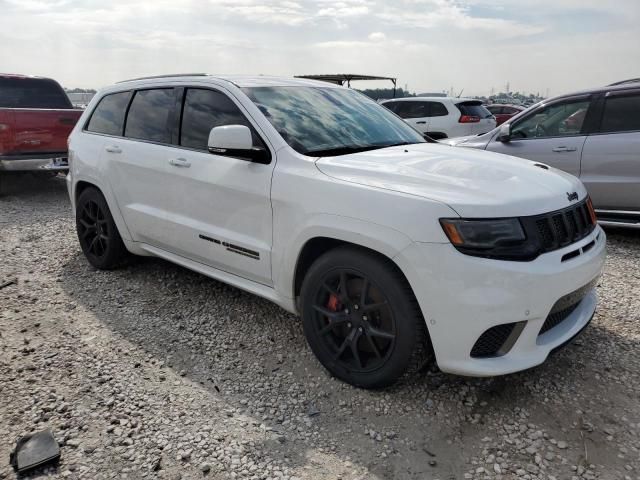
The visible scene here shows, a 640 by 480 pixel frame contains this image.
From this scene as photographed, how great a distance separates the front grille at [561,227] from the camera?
2508 mm

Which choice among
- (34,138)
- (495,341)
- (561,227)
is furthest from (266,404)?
(34,138)

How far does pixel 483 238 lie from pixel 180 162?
2.25 metres

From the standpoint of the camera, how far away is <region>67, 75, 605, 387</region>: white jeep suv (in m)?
2.40

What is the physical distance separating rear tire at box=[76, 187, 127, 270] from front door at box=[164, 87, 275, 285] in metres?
0.91

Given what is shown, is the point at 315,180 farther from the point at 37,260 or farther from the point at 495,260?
the point at 37,260

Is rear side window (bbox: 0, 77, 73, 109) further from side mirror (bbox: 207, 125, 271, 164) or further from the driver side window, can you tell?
the driver side window

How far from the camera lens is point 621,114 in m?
5.44

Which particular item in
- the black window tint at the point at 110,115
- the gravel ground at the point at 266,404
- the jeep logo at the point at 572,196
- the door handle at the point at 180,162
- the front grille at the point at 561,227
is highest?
the black window tint at the point at 110,115

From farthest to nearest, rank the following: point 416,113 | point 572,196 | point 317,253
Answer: point 416,113
point 317,253
point 572,196

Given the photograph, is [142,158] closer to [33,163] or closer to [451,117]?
[33,163]

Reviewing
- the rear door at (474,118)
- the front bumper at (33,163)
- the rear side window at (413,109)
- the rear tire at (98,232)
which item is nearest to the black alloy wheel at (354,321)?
the rear tire at (98,232)

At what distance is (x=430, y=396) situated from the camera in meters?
2.83

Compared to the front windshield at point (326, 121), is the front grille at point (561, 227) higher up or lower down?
lower down

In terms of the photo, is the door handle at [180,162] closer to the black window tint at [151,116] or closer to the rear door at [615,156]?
the black window tint at [151,116]
